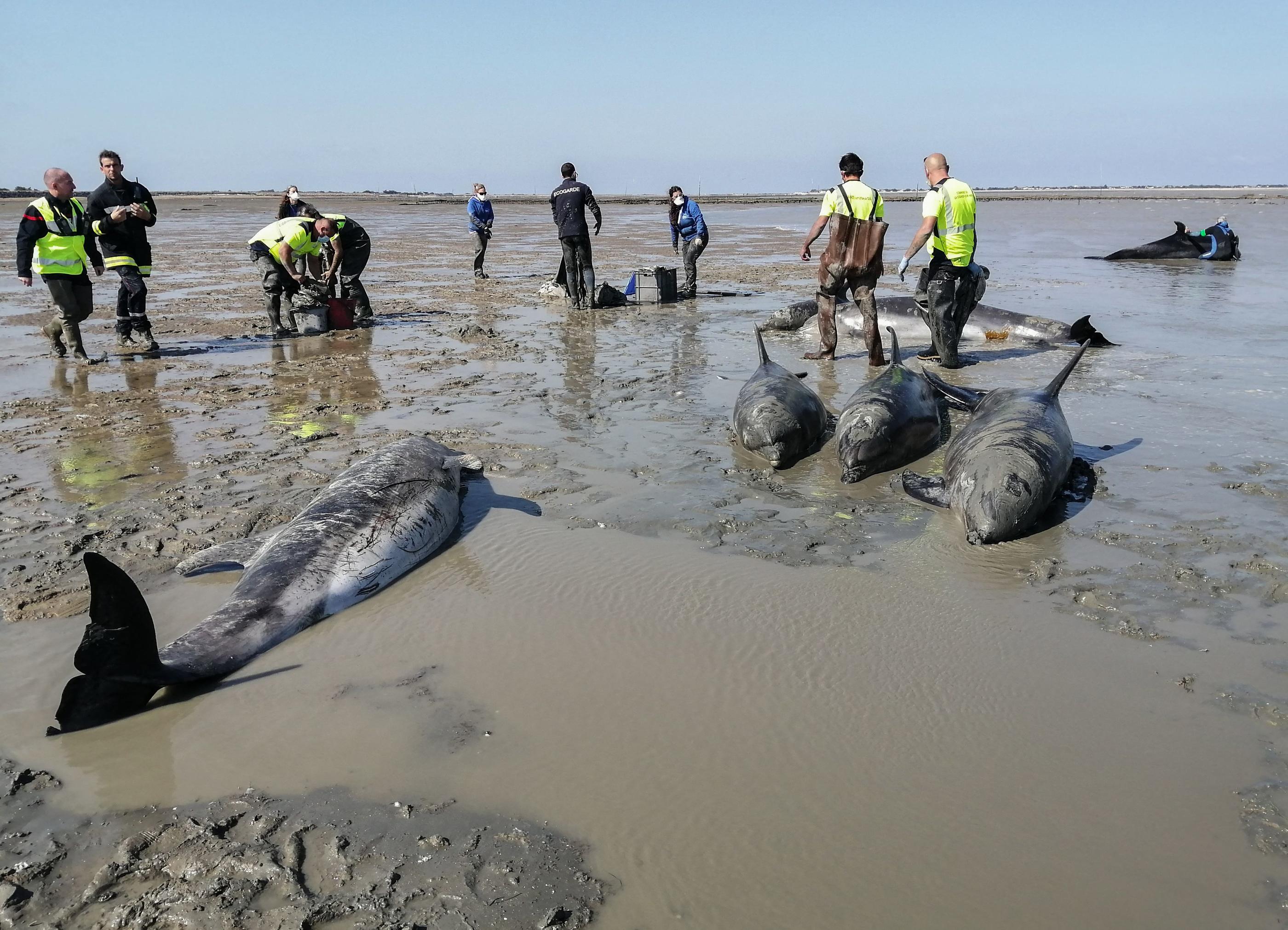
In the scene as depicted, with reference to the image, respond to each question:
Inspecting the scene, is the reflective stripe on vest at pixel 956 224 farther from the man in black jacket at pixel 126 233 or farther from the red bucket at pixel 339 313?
the man in black jacket at pixel 126 233

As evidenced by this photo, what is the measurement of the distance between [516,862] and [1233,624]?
3.56 m

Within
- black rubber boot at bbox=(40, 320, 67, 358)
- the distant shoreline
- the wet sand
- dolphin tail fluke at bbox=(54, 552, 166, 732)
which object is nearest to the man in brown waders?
the wet sand

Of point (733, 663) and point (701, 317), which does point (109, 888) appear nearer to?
point (733, 663)

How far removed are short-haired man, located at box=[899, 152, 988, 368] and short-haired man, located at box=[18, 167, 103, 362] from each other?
9088mm

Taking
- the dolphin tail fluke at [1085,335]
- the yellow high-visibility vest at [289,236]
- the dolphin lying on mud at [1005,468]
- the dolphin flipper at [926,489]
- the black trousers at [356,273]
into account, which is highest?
the yellow high-visibility vest at [289,236]

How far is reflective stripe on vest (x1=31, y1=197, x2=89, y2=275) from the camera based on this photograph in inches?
385

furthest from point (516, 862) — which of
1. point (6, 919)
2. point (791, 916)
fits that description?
point (6, 919)

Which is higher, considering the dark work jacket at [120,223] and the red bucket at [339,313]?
the dark work jacket at [120,223]

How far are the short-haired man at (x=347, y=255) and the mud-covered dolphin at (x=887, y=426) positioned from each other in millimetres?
8157

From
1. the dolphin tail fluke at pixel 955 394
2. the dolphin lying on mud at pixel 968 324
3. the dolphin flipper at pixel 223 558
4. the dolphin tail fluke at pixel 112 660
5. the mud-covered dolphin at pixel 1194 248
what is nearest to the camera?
the dolphin tail fluke at pixel 112 660

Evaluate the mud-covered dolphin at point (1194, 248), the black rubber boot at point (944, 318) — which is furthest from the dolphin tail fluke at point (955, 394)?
the mud-covered dolphin at point (1194, 248)

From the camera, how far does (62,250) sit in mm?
9930

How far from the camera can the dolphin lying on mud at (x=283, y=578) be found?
3613mm

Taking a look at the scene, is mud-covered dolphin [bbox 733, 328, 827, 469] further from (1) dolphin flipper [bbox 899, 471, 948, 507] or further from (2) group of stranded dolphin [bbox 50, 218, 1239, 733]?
(1) dolphin flipper [bbox 899, 471, 948, 507]
